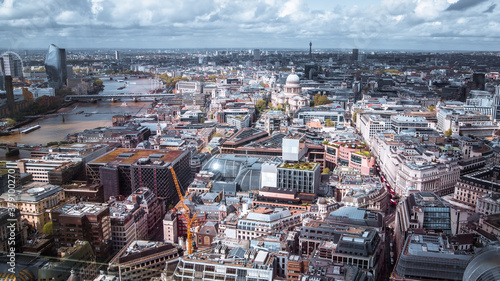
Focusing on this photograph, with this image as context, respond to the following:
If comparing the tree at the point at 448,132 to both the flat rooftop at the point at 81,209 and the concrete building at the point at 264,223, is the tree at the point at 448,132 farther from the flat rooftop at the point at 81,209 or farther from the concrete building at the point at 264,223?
the flat rooftop at the point at 81,209

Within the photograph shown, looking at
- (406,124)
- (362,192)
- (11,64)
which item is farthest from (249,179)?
(406,124)

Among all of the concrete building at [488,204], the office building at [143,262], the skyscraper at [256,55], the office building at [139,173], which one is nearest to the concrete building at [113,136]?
the office building at [139,173]

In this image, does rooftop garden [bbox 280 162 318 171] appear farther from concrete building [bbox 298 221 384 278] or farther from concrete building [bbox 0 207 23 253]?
concrete building [bbox 0 207 23 253]

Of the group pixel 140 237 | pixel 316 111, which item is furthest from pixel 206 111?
pixel 140 237

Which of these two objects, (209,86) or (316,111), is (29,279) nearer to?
(316,111)

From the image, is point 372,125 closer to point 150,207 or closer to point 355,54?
point 355,54

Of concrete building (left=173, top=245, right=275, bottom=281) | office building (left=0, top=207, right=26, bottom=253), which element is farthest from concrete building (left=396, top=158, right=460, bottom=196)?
office building (left=0, top=207, right=26, bottom=253)
